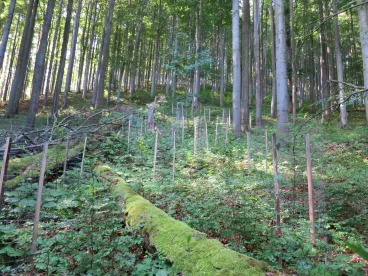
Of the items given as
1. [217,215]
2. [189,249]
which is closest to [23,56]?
[217,215]

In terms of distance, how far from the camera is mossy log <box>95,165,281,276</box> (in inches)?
110

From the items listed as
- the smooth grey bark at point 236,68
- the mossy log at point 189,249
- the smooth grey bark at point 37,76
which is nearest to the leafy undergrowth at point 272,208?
the mossy log at point 189,249

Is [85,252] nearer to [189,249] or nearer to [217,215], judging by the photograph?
[189,249]

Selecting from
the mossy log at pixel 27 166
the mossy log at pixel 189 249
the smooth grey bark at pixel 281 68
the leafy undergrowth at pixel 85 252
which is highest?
the smooth grey bark at pixel 281 68

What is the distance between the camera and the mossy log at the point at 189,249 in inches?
110

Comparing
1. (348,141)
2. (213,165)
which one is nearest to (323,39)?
(348,141)

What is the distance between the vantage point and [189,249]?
3.31 meters

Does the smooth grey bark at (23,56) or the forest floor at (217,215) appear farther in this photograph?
the smooth grey bark at (23,56)

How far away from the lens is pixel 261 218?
5109 mm

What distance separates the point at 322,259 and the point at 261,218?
1.37 meters

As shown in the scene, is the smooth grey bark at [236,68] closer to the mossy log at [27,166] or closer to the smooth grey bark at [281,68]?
the smooth grey bark at [281,68]

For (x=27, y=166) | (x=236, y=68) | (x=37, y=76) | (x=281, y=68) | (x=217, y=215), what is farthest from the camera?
(x=236, y=68)

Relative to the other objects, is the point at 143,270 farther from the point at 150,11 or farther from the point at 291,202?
the point at 150,11

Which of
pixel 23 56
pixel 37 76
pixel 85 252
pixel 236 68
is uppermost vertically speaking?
pixel 23 56
